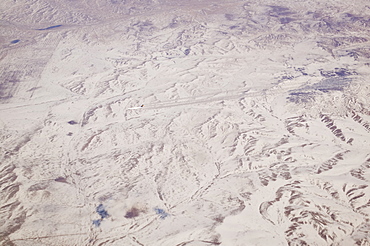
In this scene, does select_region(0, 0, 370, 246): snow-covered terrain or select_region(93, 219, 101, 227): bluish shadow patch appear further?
select_region(93, 219, 101, 227): bluish shadow patch

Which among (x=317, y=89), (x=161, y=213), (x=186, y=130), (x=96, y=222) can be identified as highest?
(x=317, y=89)

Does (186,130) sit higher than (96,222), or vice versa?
(186,130)

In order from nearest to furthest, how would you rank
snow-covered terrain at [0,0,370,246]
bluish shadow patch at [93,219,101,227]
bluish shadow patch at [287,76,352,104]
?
snow-covered terrain at [0,0,370,246]
bluish shadow patch at [93,219,101,227]
bluish shadow patch at [287,76,352,104]

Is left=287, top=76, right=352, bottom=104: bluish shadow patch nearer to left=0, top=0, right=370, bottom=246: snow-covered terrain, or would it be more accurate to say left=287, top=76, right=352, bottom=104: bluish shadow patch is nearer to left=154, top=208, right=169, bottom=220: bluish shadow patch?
left=0, top=0, right=370, bottom=246: snow-covered terrain

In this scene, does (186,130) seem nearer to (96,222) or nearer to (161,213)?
(161,213)

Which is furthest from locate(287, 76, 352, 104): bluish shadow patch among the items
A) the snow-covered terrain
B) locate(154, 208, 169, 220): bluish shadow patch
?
locate(154, 208, 169, 220): bluish shadow patch

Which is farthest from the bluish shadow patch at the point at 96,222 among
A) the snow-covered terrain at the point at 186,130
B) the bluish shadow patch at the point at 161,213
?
the bluish shadow patch at the point at 161,213

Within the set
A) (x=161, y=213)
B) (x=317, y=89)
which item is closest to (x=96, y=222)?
(x=161, y=213)

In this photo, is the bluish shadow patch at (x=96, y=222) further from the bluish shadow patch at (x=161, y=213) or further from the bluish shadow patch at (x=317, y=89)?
the bluish shadow patch at (x=317, y=89)

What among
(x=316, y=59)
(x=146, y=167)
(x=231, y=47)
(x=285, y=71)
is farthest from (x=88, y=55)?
(x=316, y=59)
